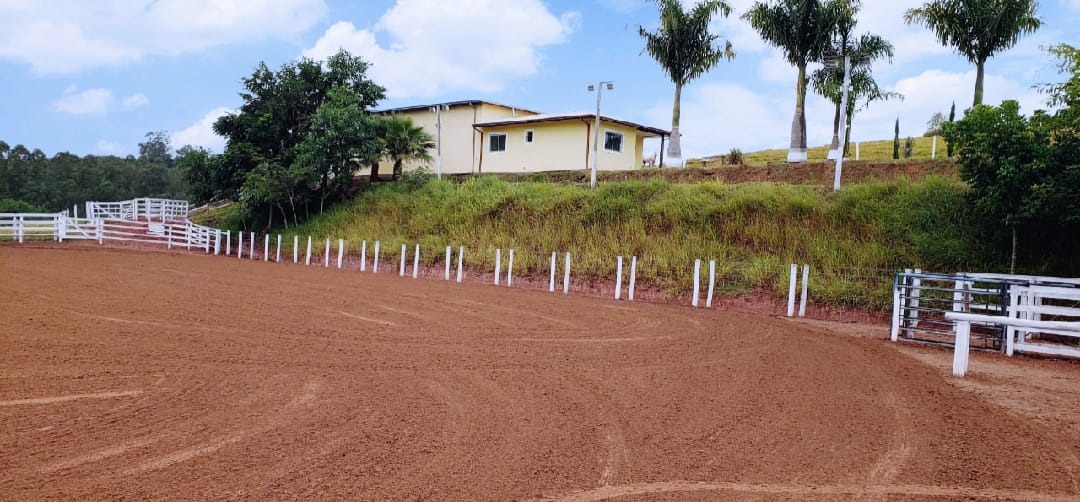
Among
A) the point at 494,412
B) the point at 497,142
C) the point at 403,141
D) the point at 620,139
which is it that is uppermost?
the point at 620,139

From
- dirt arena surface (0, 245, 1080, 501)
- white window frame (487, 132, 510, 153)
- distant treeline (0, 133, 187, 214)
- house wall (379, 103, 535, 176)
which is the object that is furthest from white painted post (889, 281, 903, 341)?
distant treeline (0, 133, 187, 214)

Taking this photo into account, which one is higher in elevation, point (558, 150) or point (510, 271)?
point (558, 150)

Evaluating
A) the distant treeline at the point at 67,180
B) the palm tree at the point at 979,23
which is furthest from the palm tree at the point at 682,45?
the distant treeline at the point at 67,180

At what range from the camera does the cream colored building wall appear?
110 ft

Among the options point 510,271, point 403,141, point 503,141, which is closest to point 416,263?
point 510,271

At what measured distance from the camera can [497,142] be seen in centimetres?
3694

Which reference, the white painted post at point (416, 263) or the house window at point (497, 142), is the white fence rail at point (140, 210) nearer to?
the house window at point (497, 142)

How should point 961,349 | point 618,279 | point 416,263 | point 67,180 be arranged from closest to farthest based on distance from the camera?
point 961,349 < point 618,279 < point 416,263 < point 67,180

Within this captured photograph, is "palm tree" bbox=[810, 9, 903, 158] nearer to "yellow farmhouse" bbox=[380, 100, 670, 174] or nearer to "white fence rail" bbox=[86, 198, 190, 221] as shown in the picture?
"yellow farmhouse" bbox=[380, 100, 670, 174]

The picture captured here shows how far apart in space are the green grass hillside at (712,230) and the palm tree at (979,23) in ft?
33.0

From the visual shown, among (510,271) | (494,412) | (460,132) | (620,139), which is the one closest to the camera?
(494,412)

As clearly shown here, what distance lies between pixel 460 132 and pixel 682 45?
13093 millimetres

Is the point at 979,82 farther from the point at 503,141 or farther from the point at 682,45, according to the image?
the point at 503,141

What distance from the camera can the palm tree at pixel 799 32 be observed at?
91.6ft
